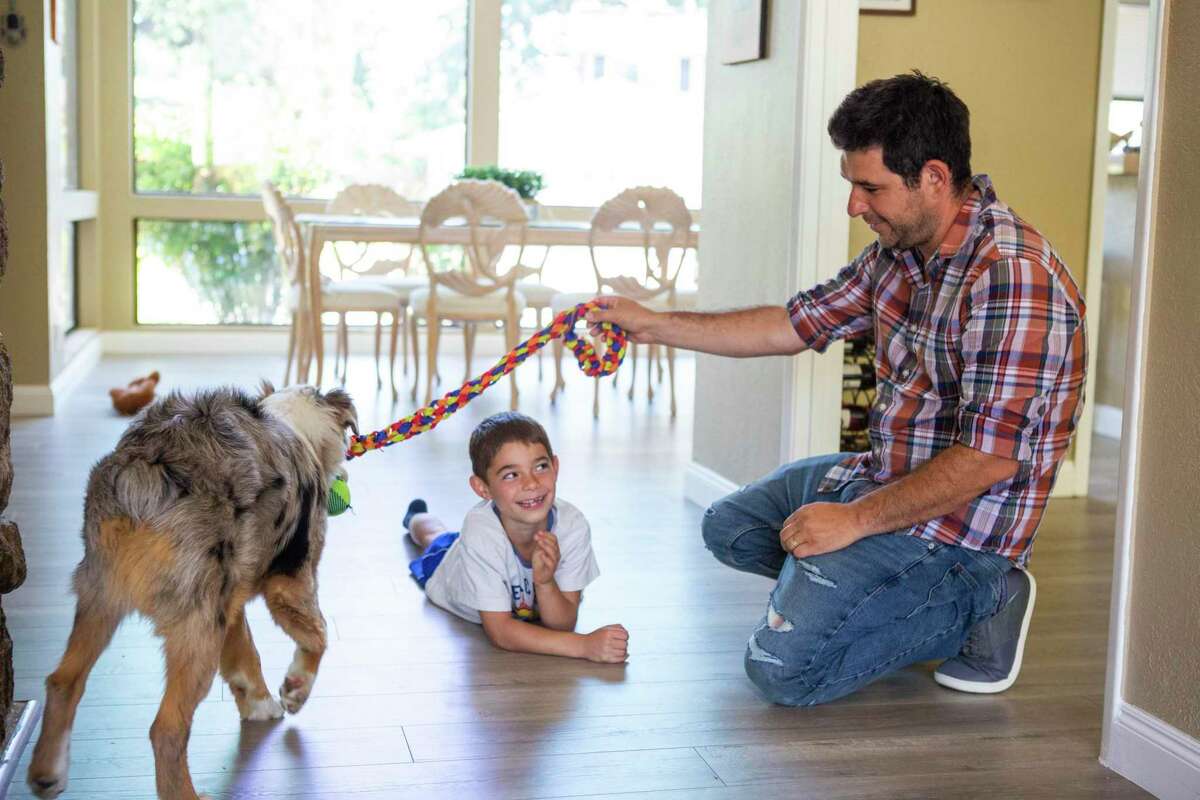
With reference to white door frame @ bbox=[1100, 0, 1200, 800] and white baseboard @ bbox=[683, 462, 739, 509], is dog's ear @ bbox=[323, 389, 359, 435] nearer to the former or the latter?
white door frame @ bbox=[1100, 0, 1200, 800]

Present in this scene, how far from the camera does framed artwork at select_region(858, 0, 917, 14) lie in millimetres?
3908

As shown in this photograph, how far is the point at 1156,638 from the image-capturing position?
210cm

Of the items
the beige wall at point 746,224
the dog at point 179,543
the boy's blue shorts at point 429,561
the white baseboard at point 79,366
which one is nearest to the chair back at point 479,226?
the white baseboard at point 79,366

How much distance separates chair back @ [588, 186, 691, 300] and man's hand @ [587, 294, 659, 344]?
11.3 ft

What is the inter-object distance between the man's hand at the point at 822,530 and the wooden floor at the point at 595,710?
0.30 metres

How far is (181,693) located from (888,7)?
3.01 meters

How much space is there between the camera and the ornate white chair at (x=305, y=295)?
6426mm

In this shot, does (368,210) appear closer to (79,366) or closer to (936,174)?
(79,366)

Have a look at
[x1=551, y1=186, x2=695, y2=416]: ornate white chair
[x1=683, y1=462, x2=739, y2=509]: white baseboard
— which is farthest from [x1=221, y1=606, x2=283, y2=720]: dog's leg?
[x1=551, y1=186, x2=695, y2=416]: ornate white chair

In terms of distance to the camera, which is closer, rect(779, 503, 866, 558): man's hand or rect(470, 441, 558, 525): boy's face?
rect(779, 503, 866, 558): man's hand

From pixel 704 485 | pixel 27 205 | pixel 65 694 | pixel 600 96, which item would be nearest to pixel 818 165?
pixel 704 485

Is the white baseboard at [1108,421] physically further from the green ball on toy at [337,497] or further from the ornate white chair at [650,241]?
the green ball on toy at [337,497]

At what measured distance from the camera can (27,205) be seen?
5469 millimetres

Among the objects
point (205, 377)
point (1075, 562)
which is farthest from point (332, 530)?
point (205, 377)
